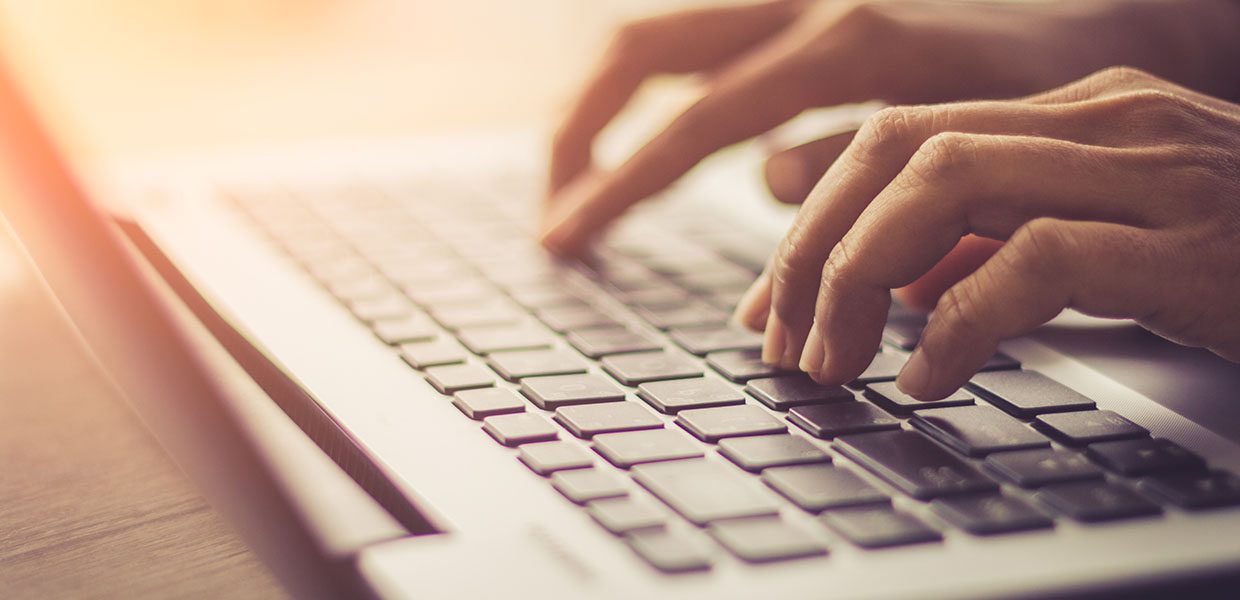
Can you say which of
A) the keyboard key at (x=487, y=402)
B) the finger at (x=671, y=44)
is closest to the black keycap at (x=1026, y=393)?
the keyboard key at (x=487, y=402)

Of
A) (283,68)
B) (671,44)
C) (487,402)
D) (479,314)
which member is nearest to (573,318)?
(479,314)

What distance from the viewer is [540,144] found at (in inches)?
45.4

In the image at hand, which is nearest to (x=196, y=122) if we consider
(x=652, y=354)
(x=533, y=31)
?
(x=533, y=31)

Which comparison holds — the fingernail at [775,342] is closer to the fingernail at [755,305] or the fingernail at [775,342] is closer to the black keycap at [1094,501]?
the fingernail at [755,305]

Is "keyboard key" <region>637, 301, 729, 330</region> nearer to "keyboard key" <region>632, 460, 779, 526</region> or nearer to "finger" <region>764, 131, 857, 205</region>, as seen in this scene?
"finger" <region>764, 131, 857, 205</region>

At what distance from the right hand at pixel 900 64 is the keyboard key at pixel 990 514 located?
1.43ft

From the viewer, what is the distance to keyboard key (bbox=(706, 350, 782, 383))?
53cm

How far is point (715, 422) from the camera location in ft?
1.51

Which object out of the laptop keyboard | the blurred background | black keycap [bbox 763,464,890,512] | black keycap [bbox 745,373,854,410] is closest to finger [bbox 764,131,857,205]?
the laptop keyboard

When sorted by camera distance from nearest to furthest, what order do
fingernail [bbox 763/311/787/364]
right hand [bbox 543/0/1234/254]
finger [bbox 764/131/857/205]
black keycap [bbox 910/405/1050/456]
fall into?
black keycap [bbox 910/405/1050/456], fingernail [bbox 763/311/787/364], finger [bbox 764/131/857/205], right hand [bbox 543/0/1234/254]

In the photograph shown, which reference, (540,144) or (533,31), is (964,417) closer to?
(540,144)

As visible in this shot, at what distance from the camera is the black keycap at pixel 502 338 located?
1.88ft

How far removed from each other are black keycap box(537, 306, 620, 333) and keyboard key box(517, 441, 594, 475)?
19 cm

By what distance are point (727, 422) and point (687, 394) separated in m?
0.04
